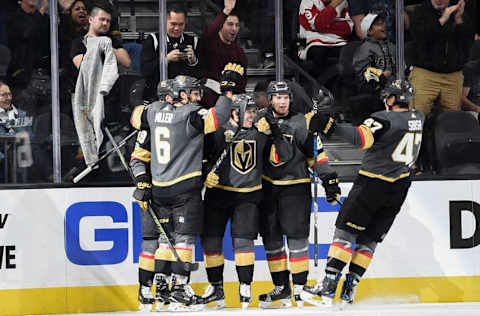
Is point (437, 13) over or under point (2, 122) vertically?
over

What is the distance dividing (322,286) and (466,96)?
194 cm

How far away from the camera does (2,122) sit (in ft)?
24.2

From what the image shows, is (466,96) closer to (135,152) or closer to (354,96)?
(354,96)

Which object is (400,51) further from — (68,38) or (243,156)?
(68,38)

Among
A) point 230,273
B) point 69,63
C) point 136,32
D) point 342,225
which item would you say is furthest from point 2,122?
point 342,225

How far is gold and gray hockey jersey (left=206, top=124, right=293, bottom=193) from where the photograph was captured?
23.9 feet

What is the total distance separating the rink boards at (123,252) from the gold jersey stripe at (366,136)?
662mm

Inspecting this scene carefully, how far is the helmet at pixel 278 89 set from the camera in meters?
7.29

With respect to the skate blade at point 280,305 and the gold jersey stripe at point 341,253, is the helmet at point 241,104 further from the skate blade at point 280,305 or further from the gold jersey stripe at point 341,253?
the skate blade at point 280,305

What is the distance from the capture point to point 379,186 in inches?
287

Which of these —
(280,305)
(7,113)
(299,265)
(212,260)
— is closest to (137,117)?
(7,113)

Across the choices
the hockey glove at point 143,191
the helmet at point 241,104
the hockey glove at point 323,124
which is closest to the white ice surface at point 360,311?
Result: the hockey glove at point 143,191

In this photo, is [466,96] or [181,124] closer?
[181,124]

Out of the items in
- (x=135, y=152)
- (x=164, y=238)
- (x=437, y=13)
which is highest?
(x=437, y=13)
